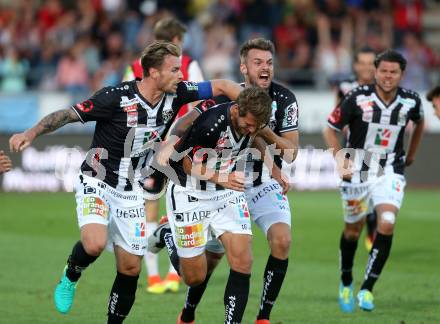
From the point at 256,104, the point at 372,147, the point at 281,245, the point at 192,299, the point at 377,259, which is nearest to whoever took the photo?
the point at 256,104

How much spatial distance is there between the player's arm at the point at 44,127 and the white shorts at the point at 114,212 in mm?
551

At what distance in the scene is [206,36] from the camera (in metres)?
21.9

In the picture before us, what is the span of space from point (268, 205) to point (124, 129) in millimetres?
1443

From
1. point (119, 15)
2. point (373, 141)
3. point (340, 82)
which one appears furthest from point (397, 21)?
point (373, 141)

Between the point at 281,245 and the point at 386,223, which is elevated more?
the point at 281,245

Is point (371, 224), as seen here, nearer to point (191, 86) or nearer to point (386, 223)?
point (386, 223)

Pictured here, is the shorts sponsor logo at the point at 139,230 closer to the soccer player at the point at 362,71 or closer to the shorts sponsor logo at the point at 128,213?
the shorts sponsor logo at the point at 128,213

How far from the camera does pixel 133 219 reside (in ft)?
26.3

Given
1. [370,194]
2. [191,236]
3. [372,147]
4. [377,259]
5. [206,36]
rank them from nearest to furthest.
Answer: [191,236], [377,259], [370,194], [372,147], [206,36]

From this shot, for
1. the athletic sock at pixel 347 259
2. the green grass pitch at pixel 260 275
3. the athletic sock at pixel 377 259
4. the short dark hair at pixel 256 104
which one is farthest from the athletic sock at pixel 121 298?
the athletic sock at pixel 347 259

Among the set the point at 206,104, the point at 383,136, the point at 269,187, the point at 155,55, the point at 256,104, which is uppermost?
the point at 155,55

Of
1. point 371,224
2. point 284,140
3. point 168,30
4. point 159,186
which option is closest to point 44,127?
point 284,140

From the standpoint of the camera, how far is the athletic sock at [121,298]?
790 centimetres

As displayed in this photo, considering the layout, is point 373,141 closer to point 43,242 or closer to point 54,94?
point 43,242
